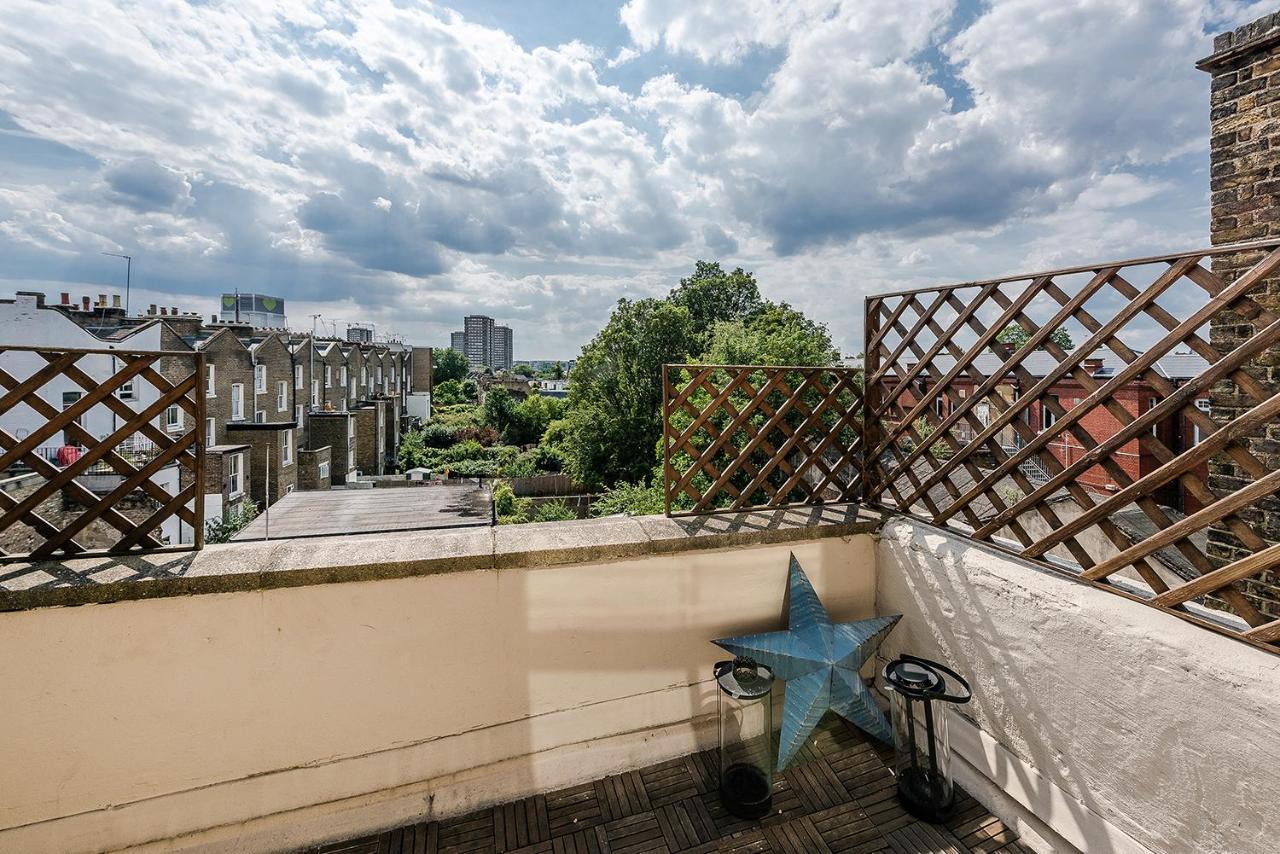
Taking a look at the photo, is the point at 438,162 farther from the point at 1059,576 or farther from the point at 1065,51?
the point at 1059,576

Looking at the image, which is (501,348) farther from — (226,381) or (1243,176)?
(1243,176)

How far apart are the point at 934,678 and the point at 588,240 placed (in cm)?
1220

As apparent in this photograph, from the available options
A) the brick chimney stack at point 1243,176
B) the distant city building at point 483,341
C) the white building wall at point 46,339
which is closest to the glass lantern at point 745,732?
the brick chimney stack at point 1243,176

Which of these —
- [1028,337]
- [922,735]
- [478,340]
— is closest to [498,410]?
[922,735]

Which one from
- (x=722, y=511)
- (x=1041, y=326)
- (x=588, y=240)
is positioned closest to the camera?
(x=1041, y=326)

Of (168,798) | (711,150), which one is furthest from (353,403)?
(168,798)

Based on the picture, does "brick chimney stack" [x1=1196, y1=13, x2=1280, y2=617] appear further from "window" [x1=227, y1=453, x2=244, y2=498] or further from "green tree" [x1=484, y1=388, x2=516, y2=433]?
"green tree" [x1=484, y1=388, x2=516, y2=433]

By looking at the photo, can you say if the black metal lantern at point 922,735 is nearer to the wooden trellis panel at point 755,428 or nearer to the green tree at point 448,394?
the wooden trellis panel at point 755,428

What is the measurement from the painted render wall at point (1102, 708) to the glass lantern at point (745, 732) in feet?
2.44

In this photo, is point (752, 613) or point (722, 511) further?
point (722, 511)

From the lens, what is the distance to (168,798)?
1.64 m

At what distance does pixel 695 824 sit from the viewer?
1802 mm

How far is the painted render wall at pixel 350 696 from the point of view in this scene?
155 cm

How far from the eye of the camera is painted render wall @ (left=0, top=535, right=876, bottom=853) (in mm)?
1552
